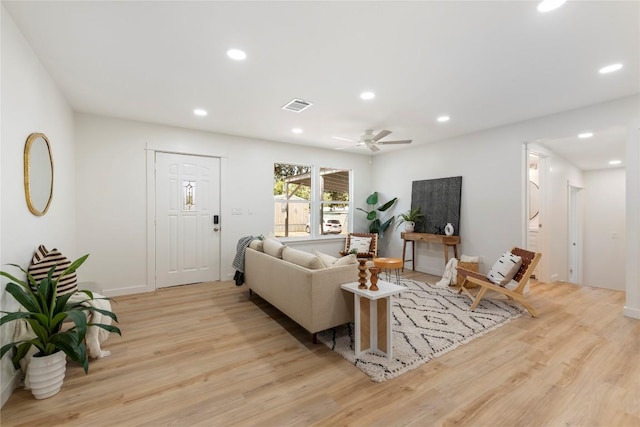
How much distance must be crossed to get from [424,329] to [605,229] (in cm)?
563

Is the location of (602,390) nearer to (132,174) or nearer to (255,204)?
(255,204)

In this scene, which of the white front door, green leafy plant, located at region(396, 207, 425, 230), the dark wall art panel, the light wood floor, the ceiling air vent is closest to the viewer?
the light wood floor

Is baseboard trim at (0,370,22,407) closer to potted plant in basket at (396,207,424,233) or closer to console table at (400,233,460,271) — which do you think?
console table at (400,233,460,271)

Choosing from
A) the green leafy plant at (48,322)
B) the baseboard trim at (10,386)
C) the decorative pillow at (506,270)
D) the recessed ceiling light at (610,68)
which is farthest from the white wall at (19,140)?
the recessed ceiling light at (610,68)

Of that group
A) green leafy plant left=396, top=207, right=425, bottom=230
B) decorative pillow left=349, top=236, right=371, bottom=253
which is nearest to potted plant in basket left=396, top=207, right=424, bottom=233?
green leafy plant left=396, top=207, right=425, bottom=230

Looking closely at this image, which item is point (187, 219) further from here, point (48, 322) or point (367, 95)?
point (367, 95)

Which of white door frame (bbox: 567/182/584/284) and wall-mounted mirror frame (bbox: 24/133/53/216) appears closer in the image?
wall-mounted mirror frame (bbox: 24/133/53/216)

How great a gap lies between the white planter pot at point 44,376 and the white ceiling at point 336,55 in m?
2.35

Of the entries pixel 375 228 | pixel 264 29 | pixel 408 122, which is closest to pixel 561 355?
pixel 408 122

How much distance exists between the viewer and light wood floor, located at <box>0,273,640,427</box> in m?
1.69

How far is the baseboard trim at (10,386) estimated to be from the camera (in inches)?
70.3

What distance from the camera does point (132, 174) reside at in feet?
13.6

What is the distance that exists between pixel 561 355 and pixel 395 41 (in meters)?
2.95

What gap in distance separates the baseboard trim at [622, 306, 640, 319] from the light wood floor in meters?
0.23
